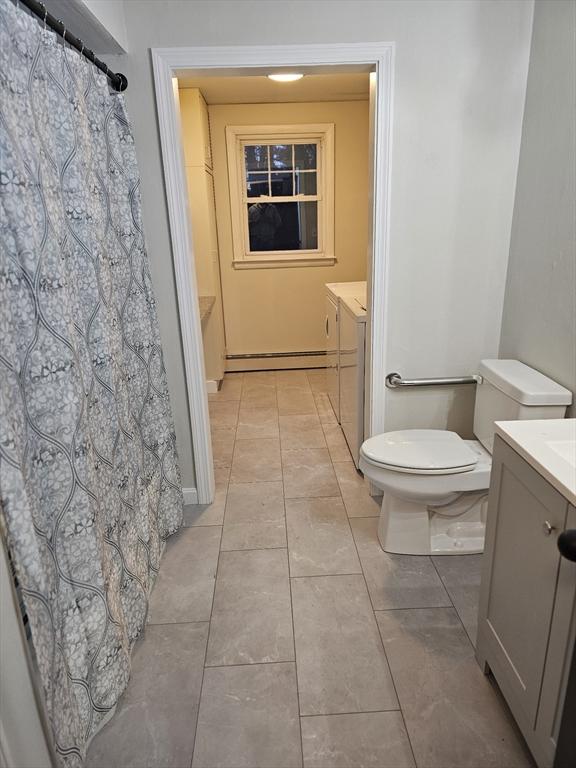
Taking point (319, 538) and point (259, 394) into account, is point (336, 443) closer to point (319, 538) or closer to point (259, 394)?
point (319, 538)

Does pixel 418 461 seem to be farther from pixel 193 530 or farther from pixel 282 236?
pixel 282 236

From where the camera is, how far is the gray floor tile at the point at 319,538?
2.11m

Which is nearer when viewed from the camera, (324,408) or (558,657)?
(558,657)

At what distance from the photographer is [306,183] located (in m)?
4.56

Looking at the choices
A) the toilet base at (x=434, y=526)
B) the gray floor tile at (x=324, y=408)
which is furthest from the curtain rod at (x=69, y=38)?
the gray floor tile at (x=324, y=408)

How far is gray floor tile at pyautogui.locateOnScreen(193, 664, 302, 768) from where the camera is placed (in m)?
1.36

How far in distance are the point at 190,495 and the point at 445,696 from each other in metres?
1.50

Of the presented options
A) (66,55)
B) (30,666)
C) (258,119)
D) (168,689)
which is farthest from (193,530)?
(258,119)

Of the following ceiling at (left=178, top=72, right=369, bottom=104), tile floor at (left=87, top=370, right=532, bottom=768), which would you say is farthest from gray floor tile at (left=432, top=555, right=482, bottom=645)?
ceiling at (left=178, top=72, right=369, bottom=104)

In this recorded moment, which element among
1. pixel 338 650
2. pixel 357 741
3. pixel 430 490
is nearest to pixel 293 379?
pixel 430 490

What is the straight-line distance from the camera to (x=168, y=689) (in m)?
1.57

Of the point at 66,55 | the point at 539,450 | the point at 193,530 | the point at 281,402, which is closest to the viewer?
the point at 539,450

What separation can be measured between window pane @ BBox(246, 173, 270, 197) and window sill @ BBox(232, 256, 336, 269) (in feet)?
1.89

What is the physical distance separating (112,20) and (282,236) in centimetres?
291
